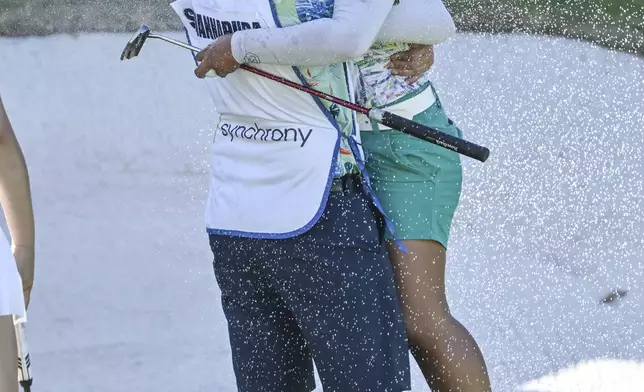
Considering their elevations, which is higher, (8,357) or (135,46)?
(135,46)

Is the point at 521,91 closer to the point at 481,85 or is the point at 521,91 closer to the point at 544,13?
the point at 481,85

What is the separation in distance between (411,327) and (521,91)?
11.7ft

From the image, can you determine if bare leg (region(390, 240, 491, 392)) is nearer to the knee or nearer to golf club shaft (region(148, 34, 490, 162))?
the knee

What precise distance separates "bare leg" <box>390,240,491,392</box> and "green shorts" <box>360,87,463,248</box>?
3cm

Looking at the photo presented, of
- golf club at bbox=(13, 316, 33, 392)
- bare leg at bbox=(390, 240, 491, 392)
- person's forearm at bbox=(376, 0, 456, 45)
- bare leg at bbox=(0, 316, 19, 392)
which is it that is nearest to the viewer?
bare leg at bbox=(0, 316, 19, 392)

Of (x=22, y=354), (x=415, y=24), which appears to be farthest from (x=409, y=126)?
(x=22, y=354)

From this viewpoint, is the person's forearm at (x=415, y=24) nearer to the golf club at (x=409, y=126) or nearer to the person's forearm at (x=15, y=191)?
the golf club at (x=409, y=126)

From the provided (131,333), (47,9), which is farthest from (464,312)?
(47,9)

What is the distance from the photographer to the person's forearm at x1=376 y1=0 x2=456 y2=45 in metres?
2.23

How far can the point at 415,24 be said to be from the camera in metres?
2.25

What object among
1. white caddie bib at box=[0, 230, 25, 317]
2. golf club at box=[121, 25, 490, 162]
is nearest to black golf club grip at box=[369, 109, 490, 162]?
golf club at box=[121, 25, 490, 162]

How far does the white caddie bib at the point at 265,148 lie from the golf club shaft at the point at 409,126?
23mm

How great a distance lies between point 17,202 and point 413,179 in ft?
2.40

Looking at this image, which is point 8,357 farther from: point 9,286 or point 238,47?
point 238,47
